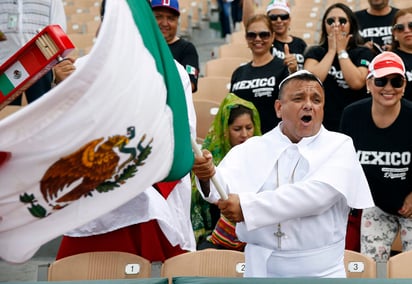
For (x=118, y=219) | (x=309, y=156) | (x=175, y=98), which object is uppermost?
(x=175, y=98)

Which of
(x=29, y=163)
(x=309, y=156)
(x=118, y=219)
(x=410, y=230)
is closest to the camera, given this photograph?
(x=29, y=163)

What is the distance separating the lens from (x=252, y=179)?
13.8 ft

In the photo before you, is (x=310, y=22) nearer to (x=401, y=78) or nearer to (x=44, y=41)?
(x=401, y=78)

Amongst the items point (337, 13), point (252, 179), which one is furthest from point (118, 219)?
point (337, 13)

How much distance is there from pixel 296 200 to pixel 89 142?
4.36 feet

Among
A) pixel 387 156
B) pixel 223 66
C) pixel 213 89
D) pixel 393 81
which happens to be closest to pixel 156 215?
pixel 387 156

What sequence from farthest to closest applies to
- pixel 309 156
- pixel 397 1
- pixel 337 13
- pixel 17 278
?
pixel 397 1 → pixel 337 13 → pixel 17 278 → pixel 309 156

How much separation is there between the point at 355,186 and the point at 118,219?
1309mm

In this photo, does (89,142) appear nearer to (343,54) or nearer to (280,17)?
(343,54)

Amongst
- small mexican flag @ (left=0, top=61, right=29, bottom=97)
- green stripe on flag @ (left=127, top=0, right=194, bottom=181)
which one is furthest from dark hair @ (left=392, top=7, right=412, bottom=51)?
small mexican flag @ (left=0, top=61, right=29, bottom=97)

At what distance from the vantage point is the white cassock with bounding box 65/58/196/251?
4.83 metres

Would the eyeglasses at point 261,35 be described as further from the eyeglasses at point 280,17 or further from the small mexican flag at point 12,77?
the small mexican flag at point 12,77

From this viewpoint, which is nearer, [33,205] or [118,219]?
[33,205]

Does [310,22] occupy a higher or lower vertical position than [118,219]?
higher
